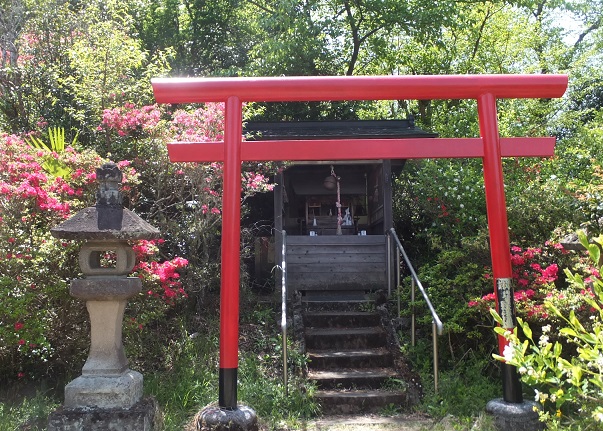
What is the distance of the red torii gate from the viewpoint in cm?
473

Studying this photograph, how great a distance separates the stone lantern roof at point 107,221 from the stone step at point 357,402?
2.45 m

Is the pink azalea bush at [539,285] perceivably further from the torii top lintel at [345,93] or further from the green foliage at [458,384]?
the torii top lintel at [345,93]

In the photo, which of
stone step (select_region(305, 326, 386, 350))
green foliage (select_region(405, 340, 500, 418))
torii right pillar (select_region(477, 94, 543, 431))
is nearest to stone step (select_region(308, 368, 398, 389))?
green foliage (select_region(405, 340, 500, 418))

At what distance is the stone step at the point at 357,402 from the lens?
19.0 feet

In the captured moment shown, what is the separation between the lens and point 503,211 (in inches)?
191

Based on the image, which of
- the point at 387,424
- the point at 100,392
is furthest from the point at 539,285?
the point at 100,392

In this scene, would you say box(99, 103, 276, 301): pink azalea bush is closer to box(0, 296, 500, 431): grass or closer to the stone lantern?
box(0, 296, 500, 431): grass

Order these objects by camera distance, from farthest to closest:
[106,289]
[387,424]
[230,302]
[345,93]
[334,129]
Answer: [334,129]
[387,424]
[345,93]
[106,289]
[230,302]

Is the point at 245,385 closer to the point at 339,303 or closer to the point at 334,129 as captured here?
the point at 339,303

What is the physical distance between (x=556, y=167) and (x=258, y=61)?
704cm

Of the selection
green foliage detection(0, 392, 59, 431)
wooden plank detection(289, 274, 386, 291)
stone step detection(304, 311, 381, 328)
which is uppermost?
wooden plank detection(289, 274, 386, 291)

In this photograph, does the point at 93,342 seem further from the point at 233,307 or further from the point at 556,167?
the point at 556,167

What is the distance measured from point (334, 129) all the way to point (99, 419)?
688cm

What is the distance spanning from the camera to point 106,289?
4.73 m
